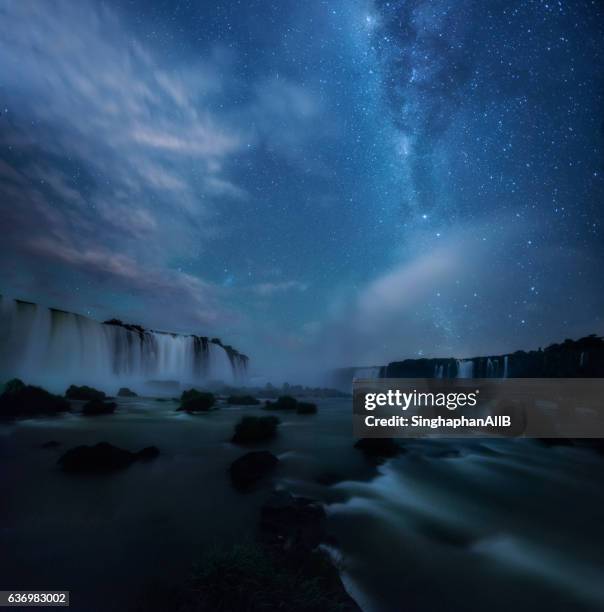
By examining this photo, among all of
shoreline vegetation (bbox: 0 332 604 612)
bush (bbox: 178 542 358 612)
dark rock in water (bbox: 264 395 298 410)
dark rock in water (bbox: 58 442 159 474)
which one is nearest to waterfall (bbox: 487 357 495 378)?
dark rock in water (bbox: 264 395 298 410)

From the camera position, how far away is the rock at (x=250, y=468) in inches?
266

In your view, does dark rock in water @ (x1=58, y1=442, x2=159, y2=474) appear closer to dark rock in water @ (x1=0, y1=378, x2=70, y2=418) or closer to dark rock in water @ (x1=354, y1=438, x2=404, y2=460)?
dark rock in water @ (x1=354, y1=438, x2=404, y2=460)

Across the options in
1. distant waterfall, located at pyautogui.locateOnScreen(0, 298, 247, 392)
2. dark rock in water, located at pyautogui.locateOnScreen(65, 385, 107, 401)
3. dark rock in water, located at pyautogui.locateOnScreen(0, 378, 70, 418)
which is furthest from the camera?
distant waterfall, located at pyautogui.locateOnScreen(0, 298, 247, 392)

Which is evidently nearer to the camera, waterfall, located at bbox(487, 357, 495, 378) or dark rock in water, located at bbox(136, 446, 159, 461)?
dark rock in water, located at bbox(136, 446, 159, 461)

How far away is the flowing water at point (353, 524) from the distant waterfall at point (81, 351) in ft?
74.0

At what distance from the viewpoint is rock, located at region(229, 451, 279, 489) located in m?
6.75

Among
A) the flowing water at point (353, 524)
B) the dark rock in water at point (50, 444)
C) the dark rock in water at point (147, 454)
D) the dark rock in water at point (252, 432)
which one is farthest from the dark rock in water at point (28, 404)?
the dark rock in water at point (252, 432)

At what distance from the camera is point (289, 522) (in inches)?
180

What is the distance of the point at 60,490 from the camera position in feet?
19.2

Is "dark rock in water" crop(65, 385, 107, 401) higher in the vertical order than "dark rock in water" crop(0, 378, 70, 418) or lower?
lower

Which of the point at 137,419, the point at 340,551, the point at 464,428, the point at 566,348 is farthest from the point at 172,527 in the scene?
the point at 566,348

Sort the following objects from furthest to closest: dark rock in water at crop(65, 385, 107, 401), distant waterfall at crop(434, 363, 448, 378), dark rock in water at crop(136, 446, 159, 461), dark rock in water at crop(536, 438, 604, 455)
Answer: distant waterfall at crop(434, 363, 448, 378)
dark rock in water at crop(65, 385, 107, 401)
dark rock in water at crop(536, 438, 604, 455)
dark rock in water at crop(136, 446, 159, 461)

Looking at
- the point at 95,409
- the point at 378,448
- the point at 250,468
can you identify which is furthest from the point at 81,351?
the point at 378,448

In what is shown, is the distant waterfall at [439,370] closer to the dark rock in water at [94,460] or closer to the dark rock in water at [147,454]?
the dark rock in water at [147,454]
